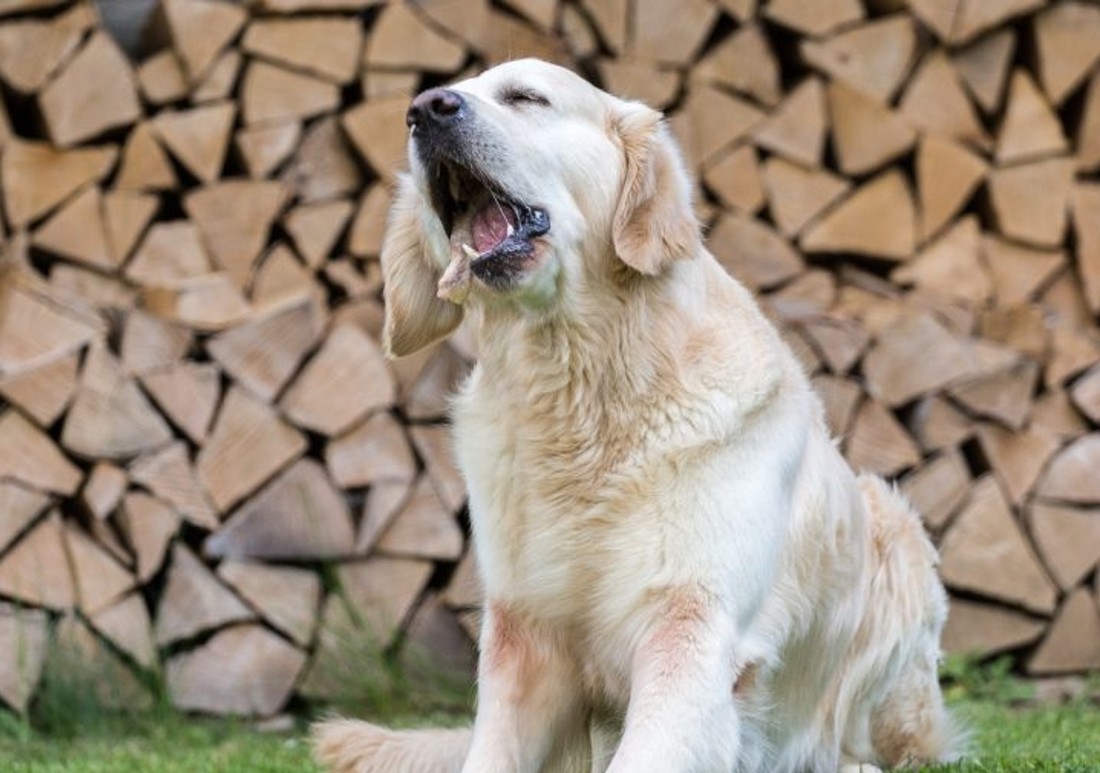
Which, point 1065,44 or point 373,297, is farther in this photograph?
point 1065,44

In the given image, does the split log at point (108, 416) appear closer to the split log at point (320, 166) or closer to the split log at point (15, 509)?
the split log at point (15, 509)

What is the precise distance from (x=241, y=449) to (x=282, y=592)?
45 cm

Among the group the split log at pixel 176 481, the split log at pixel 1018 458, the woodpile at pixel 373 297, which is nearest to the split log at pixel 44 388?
the woodpile at pixel 373 297

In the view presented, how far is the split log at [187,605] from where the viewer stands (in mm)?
5344

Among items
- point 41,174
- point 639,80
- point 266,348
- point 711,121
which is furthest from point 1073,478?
point 41,174

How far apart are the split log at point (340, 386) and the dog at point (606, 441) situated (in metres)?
1.93

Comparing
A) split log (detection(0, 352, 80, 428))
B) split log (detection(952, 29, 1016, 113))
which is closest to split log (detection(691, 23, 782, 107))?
split log (detection(952, 29, 1016, 113))

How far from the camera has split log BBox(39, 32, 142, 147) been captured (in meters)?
5.53

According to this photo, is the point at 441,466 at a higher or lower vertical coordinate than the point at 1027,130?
lower

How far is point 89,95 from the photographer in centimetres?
554

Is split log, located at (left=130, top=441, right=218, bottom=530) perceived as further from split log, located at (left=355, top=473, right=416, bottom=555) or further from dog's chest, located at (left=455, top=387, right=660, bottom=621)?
dog's chest, located at (left=455, top=387, right=660, bottom=621)

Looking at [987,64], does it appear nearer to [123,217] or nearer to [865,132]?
[865,132]

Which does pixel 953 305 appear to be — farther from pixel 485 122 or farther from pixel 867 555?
pixel 485 122

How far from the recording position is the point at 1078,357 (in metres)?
5.91
